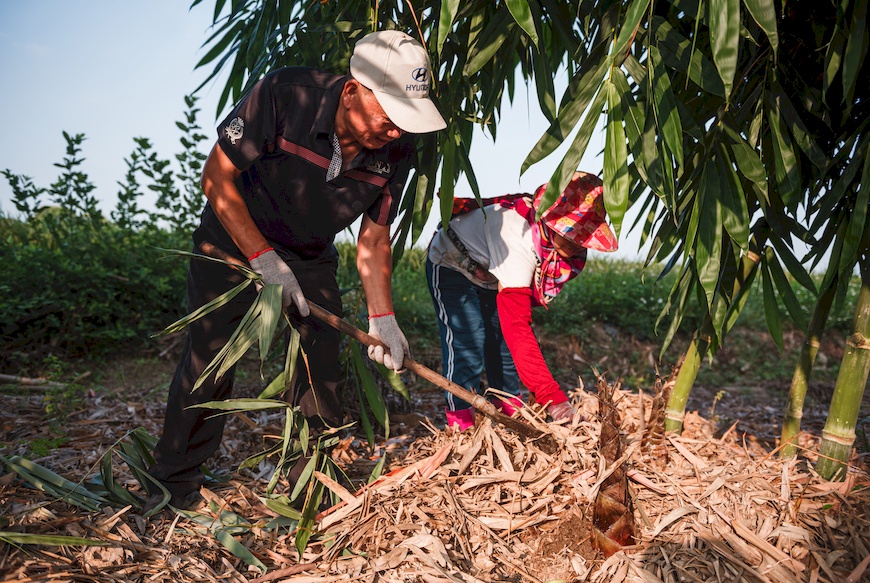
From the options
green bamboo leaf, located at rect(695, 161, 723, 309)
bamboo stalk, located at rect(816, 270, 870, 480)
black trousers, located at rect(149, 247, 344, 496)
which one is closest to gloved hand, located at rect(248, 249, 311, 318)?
black trousers, located at rect(149, 247, 344, 496)

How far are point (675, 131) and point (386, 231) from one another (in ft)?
3.22

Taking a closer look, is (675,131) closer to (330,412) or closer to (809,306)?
(330,412)

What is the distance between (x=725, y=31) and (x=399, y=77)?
0.86 metres

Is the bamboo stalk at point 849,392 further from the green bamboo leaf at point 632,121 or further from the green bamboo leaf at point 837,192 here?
the green bamboo leaf at point 632,121

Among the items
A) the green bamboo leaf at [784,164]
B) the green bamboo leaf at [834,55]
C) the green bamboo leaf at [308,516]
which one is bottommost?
the green bamboo leaf at [308,516]

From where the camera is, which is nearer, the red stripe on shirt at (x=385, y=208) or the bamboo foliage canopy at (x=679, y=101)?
the bamboo foliage canopy at (x=679, y=101)

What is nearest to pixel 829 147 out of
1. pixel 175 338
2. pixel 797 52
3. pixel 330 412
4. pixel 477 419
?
pixel 797 52

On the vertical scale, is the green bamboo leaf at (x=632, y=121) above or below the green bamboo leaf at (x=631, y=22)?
below

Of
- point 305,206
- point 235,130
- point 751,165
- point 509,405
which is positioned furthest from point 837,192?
point 235,130

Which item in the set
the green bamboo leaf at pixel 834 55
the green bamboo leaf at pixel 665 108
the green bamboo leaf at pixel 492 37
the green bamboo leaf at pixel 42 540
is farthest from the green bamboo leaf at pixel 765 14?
the green bamboo leaf at pixel 42 540

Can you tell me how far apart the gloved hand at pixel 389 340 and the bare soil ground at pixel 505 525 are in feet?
1.14

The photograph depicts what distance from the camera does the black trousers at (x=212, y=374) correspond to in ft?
7.22

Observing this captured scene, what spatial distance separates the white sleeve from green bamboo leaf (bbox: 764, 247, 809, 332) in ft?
2.91

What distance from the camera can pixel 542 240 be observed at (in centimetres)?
262
